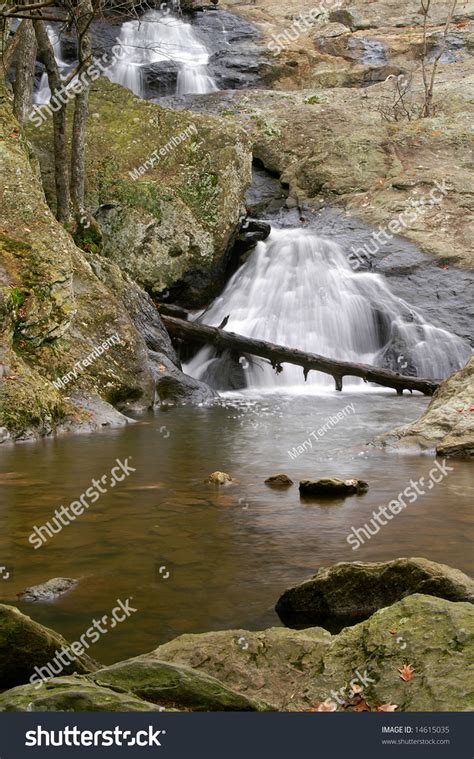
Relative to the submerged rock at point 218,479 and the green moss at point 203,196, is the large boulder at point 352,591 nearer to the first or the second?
the submerged rock at point 218,479

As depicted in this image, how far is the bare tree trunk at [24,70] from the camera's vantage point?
14.0m

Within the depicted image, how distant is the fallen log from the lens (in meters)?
13.5

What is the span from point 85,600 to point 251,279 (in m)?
13.4

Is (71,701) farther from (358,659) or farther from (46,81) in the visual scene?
(46,81)

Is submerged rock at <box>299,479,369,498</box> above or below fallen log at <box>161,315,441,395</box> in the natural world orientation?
above

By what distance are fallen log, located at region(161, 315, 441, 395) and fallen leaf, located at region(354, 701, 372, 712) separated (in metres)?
10.6

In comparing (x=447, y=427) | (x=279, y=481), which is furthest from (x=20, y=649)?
(x=447, y=427)

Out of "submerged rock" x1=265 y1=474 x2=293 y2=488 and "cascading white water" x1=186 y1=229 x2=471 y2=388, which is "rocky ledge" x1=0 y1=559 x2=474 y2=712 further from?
"cascading white water" x1=186 y1=229 x2=471 y2=388

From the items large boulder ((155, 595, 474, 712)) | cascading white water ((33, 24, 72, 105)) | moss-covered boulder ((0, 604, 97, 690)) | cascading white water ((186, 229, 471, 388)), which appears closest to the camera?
large boulder ((155, 595, 474, 712))

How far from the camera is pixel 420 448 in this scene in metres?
8.55

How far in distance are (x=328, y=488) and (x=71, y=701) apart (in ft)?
13.7

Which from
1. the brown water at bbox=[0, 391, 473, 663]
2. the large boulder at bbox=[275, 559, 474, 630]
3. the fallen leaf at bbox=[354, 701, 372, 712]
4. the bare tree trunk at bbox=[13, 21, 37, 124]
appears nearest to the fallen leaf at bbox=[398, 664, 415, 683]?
the fallen leaf at bbox=[354, 701, 372, 712]

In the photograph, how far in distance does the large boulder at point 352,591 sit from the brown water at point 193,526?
0.49 ft

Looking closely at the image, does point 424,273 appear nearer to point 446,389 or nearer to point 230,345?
point 230,345
